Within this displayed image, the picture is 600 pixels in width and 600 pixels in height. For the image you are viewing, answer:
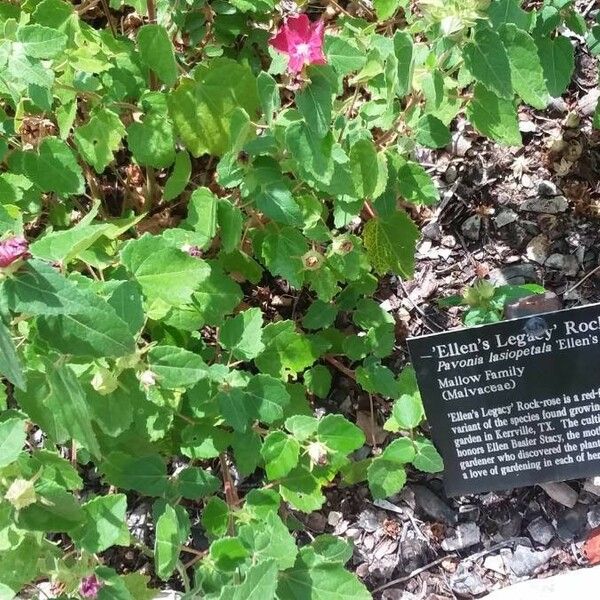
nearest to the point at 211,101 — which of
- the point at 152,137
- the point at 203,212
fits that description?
the point at 152,137

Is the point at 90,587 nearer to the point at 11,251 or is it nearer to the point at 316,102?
the point at 11,251

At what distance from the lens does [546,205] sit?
1.77m

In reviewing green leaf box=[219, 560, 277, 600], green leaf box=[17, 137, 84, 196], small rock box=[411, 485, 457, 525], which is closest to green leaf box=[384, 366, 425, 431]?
small rock box=[411, 485, 457, 525]

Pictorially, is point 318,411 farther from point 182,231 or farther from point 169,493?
point 182,231

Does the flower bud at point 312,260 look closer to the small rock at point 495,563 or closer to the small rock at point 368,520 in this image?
the small rock at point 368,520

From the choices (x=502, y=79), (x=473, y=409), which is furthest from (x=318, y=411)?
(x=502, y=79)

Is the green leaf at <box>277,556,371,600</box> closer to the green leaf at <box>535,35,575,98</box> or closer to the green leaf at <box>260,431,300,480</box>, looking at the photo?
the green leaf at <box>260,431,300,480</box>

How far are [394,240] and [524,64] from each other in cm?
47

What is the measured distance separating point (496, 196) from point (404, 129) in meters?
0.46

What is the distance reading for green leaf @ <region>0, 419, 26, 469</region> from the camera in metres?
1.02

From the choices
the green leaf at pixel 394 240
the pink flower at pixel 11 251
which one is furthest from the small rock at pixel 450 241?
the pink flower at pixel 11 251

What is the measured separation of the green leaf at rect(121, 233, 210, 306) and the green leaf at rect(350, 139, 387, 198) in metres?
0.30

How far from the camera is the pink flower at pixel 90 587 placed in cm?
115

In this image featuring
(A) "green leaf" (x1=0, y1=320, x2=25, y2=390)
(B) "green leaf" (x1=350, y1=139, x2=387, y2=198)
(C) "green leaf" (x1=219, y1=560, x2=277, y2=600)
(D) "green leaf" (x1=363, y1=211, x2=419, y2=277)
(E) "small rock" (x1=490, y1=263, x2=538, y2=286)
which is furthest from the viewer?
(E) "small rock" (x1=490, y1=263, x2=538, y2=286)
